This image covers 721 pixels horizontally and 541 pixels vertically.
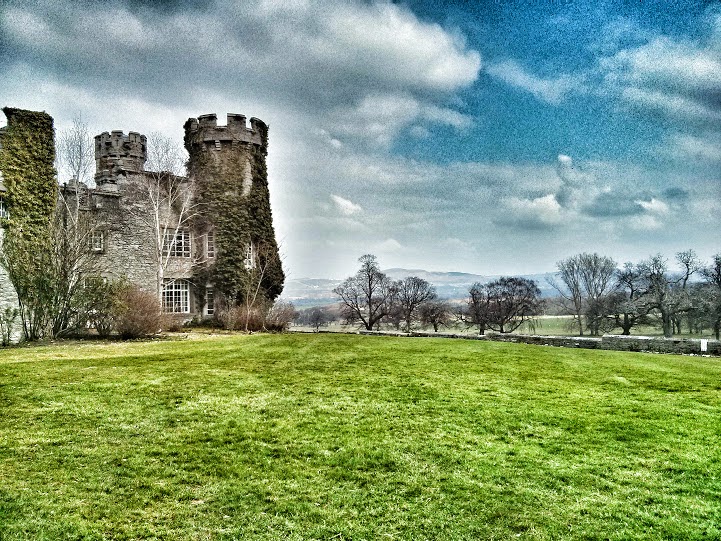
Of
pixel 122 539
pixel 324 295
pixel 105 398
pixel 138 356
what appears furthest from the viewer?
pixel 324 295

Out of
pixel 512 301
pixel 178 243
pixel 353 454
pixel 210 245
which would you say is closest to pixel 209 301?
pixel 210 245

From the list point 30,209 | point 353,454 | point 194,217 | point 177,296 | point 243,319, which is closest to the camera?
point 353,454

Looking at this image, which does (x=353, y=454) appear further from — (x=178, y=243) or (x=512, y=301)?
(x=512, y=301)

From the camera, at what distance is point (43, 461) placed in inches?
229

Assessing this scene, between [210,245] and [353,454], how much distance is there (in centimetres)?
2456

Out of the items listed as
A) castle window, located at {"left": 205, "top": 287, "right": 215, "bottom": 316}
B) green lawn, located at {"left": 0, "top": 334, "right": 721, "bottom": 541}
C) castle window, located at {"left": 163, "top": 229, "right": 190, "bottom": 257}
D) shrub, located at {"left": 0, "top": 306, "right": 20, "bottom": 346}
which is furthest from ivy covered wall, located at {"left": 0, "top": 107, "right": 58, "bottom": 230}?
green lawn, located at {"left": 0, "top": 334, "right": 721, "bottom": 541}

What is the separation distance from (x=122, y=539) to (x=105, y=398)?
4.76 metres

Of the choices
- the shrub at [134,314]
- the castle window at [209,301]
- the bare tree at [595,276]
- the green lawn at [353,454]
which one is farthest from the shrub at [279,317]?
the bare tree at [595,276]

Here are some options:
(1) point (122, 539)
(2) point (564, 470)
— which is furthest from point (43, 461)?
(2) point (564, 470)

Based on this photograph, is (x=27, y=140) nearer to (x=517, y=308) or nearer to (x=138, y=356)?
(x=138, y=356)

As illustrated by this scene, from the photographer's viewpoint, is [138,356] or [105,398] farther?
[138,356]

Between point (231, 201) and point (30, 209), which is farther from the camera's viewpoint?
point (231, 201)

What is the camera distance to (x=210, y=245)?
28734 millimetres

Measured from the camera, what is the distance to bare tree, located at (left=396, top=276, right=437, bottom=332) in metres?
53.7
